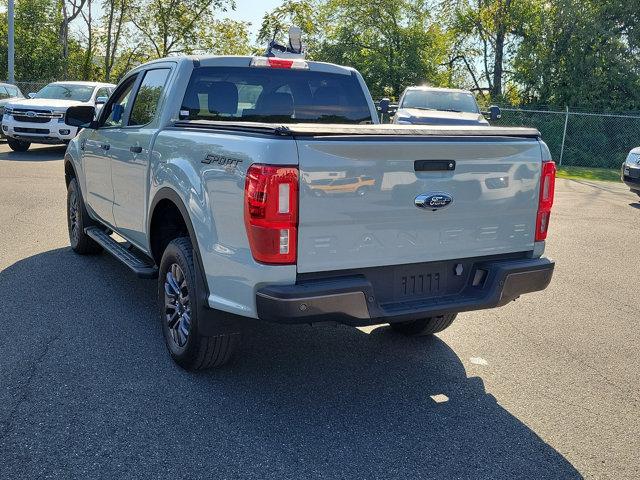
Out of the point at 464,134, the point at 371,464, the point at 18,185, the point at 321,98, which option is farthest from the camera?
the point at 18,185

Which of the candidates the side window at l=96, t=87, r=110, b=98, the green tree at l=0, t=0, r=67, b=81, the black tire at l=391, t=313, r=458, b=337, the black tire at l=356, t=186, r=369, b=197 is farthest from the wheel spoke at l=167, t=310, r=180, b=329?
the green tree at l=0, t=0, r=67, b=81

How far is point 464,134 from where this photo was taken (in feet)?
12.9

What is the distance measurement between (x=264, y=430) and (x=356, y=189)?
1.33 metres

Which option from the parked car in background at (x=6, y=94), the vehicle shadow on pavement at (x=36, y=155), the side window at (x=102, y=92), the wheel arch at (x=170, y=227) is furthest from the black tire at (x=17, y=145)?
the wheel arch at (x=170, y=227)

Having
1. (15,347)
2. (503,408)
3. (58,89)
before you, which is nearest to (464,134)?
(503,408)

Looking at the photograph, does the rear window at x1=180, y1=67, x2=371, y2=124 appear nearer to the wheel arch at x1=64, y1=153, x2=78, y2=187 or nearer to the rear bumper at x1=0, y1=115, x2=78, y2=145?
the wheel arch at x1=64, y1=153, x2=78, y2=187

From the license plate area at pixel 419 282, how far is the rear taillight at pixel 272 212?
27.7 inches

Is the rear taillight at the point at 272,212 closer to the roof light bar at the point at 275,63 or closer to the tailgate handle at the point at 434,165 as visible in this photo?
the tailgate handle at the point at 434,165

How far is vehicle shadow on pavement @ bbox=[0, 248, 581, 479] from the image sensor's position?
329cm

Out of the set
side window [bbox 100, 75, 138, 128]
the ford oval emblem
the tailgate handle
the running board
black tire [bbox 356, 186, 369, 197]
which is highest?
side window [bbox 100, 75, 138, 128]

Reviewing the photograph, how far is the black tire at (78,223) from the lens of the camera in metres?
6.84

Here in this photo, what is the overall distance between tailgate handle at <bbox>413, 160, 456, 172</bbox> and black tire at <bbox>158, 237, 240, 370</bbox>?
1.41 m

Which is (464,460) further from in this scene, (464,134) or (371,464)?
(464,134)

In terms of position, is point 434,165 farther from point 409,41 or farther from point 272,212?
point 409,41
